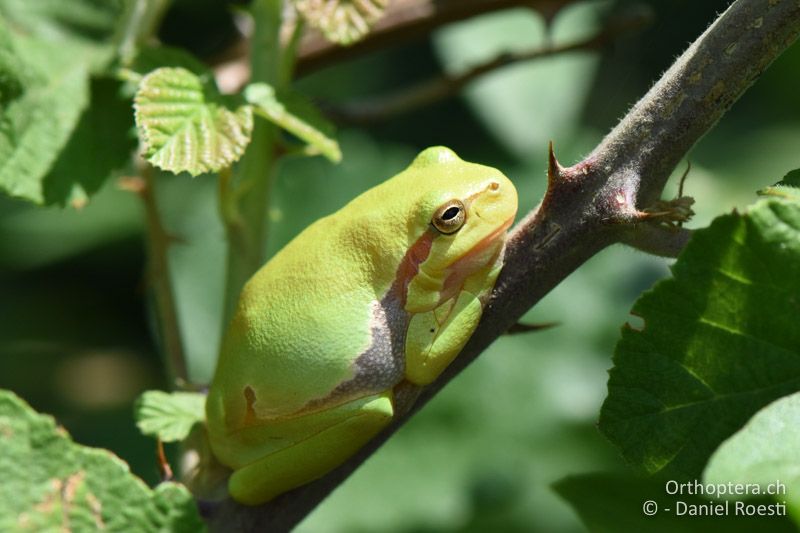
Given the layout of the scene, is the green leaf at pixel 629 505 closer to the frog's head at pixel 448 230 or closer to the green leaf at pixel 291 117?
the frog's head at pixel 448 230

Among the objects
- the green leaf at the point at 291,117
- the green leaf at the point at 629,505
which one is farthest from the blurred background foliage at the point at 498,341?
the green leaf at the point at 629,505

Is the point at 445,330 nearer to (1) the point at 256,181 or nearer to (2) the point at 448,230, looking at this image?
(2) the point at 448,230

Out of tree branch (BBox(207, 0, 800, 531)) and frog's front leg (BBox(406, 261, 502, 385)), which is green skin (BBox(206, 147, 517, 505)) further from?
tree branch (BBox(207, 0, 800, 531))

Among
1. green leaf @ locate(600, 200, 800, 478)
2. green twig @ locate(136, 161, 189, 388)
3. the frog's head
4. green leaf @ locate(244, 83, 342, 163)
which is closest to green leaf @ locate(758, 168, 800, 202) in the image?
green leaf @ locate(600, 200, 800, 478)

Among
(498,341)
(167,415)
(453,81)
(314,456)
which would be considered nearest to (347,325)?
(314,456)

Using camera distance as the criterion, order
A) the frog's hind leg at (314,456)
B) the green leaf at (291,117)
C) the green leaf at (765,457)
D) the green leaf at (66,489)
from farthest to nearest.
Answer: the green leaf at (291,117)
the frog's hind leg at (314,456)
the green leaf at (66,489)
the green leaf at (765,457)
